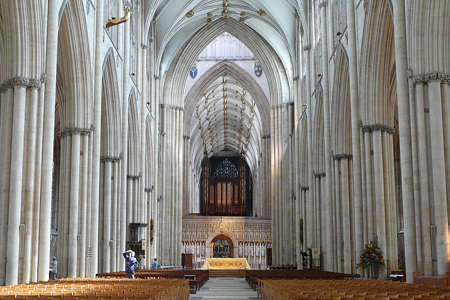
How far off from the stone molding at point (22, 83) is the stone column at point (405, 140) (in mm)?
9905

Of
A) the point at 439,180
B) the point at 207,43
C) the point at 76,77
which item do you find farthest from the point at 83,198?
the point at 207,43

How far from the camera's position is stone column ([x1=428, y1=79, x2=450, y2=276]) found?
45.4 feet

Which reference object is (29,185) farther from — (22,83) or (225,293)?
(225,293)

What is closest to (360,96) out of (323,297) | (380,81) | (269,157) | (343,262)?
(380,81)

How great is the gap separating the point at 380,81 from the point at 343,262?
Answer: 8701 mm

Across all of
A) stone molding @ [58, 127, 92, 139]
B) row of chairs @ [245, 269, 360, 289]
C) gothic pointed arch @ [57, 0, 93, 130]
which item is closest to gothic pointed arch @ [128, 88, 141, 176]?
gothic pointed arch @ [57, 0, 93, 130]

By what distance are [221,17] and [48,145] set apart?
26811mm

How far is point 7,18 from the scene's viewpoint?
15641 millimetres

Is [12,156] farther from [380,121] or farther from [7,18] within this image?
[380,121]

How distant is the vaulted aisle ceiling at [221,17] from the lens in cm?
3594

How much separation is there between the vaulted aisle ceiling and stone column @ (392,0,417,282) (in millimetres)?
18003

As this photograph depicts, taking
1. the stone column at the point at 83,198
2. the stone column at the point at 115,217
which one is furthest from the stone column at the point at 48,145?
the stone column at the point at 115,217

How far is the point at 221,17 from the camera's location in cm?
4053

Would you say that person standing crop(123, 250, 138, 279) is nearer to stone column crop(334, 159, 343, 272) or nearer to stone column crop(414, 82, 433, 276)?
stone column crop(414, 82, 433, 276)
